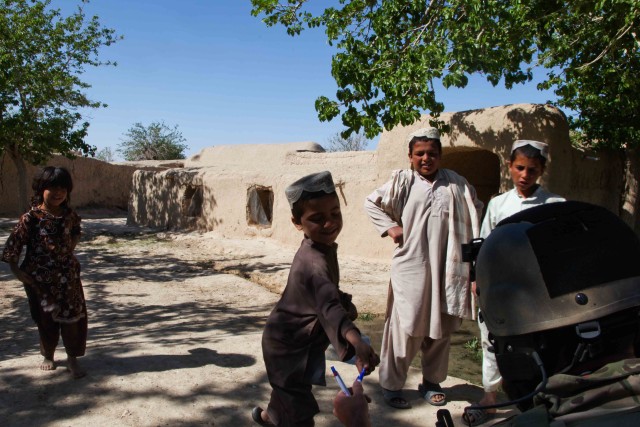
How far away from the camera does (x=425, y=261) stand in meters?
3.08

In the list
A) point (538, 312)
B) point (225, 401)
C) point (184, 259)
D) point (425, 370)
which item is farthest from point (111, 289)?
point (538, 312)

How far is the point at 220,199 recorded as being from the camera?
40.8ft

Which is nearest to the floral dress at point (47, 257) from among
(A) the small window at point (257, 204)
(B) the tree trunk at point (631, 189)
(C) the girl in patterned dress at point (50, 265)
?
(C) the girl in patterned dress at point (50, 265)

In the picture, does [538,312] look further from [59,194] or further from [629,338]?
[59,194]

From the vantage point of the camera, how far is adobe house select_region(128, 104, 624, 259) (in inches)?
260

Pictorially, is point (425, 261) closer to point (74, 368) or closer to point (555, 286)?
point (555, 286)

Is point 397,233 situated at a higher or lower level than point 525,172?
lower

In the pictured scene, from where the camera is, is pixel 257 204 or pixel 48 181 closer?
pixel 48 181

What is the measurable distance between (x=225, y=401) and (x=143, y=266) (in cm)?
636

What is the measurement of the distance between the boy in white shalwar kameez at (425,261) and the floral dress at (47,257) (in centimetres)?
196

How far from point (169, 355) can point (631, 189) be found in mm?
7235

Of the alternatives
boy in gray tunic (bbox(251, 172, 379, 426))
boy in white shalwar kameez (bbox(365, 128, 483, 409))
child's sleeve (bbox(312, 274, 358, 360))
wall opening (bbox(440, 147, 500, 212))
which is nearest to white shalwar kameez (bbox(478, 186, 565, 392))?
boy in white shalwar kameez (bbox(365, 128, 483, 409))

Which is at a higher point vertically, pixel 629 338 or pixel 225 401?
pixel 629 338

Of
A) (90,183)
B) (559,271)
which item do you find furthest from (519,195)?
(90,183)
